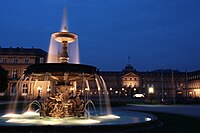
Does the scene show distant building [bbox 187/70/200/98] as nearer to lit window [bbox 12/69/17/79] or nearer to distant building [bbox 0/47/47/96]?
distant building [bbox 0/47/47/96]

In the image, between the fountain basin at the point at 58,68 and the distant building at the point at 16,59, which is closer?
the fountain basin at the point at 58,68

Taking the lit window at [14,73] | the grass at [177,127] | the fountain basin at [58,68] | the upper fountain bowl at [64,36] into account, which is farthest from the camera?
the lit window at [14,73]

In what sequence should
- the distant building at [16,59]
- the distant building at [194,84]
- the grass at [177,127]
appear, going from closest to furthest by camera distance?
the grass at [177,127] → the distant building at [16,59] → the distant building at [194,84]

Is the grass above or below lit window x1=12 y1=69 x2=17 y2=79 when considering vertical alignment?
below

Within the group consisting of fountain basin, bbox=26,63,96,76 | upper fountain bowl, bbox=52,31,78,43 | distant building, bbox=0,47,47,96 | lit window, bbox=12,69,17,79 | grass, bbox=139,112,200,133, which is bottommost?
grass, bbox=139,112,200,133

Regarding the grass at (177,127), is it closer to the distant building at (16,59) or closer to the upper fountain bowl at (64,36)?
the upper fountain bowl at (64,36)

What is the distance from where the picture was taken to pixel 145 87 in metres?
120

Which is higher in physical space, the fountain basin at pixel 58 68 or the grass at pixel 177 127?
the fountain basin at pixel 58 68

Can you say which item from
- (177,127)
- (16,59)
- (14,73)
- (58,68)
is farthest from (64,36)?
(14,73)

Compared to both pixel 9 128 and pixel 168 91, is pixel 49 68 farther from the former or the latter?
pixel 168 91

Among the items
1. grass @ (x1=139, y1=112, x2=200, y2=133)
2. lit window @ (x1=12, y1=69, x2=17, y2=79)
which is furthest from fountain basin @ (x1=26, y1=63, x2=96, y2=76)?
lit window @ (x1=12, y1=69, x2=17, y2=79)

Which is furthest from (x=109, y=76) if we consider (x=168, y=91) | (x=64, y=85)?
(x=64, y=85)

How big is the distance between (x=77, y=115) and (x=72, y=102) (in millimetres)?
801

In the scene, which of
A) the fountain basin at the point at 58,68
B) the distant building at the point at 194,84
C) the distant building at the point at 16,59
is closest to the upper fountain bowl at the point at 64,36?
the fountain basin at the point at 58,68
